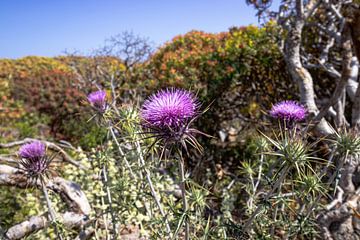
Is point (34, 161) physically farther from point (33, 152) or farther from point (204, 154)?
point (204, 154)

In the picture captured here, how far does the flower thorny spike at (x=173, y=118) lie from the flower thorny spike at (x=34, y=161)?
2.83 feet

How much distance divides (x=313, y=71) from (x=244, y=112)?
1.29 metres

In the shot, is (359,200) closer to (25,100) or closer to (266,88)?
(266,88)

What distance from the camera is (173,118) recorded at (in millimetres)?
1469

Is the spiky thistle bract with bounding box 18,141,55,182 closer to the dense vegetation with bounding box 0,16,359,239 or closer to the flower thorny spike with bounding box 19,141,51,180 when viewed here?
the flower thorny spike with bounding box 19,141,51,180

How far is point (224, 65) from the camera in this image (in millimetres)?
5328

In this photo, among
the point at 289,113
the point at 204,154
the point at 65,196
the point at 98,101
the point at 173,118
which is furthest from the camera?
the point at 204,154

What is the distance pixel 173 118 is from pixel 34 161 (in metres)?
1.04

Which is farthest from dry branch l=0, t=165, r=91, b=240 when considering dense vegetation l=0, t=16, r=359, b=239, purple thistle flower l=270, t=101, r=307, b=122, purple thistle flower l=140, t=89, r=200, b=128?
purple thistle flower l=270, t=101, r=307, b=122

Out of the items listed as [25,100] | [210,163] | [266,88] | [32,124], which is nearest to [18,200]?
[210,163]

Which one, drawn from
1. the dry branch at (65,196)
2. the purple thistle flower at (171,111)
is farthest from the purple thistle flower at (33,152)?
the dry branch at (65,196)

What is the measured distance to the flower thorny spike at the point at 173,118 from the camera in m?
1.44

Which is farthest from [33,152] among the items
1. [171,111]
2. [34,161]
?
[171,111]

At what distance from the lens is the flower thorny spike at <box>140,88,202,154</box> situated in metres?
1.44
